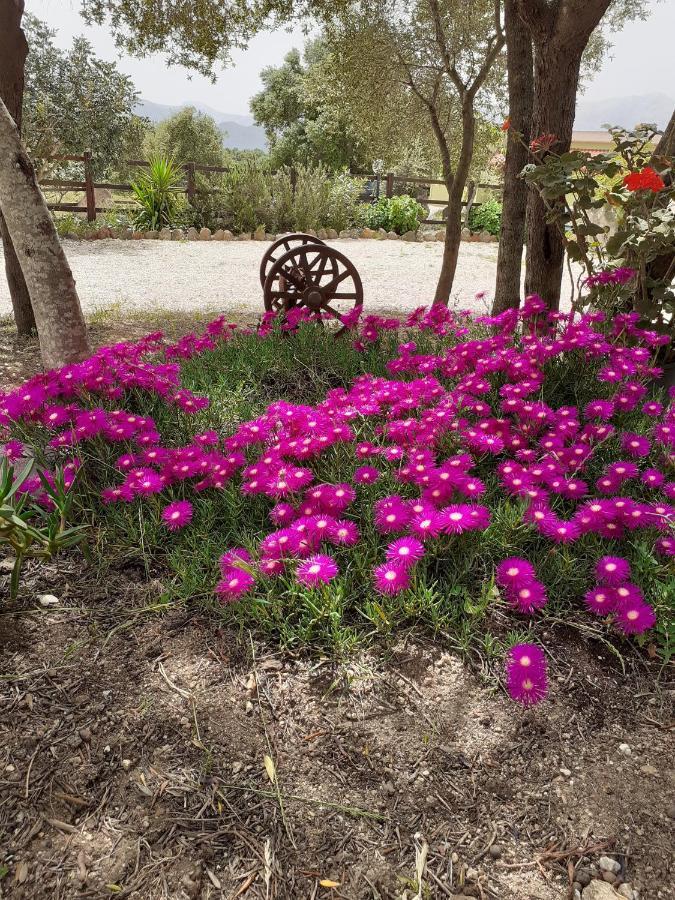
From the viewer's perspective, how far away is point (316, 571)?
1.96 meters

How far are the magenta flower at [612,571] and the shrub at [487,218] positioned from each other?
15519 millimetres

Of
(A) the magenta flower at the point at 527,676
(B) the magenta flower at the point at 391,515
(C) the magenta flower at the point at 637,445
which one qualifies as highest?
(C) the magenta flower at the point at 637,445

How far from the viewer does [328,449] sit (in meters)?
2.86

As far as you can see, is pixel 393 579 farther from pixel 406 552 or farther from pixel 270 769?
pixel 270 769

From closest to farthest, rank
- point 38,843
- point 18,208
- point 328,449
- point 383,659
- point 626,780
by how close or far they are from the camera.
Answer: point 38,843 → point 626,780 → point 383,659 → point 328,449 → point 18,208

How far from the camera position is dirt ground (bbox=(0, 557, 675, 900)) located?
1.41 meters

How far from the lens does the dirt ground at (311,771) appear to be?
4.63ft

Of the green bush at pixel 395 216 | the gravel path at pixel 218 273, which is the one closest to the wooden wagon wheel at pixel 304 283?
the gravel path at pixel 218 273

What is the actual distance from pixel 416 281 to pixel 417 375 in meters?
7.43

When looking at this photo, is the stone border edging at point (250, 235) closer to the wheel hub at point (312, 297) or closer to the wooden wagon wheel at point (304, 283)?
the wooden wagon wheel at point (304, 283)

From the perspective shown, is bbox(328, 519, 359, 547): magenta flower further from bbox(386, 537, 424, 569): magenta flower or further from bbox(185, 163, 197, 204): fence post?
bbox(185, 163, 197, 204): fence post

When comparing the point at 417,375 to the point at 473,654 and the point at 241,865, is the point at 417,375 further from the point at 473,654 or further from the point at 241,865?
the point at 241,865

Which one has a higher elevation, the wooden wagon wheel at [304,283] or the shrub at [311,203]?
the shrub at [311,203]

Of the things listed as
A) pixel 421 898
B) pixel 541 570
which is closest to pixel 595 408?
pixel 541 570
